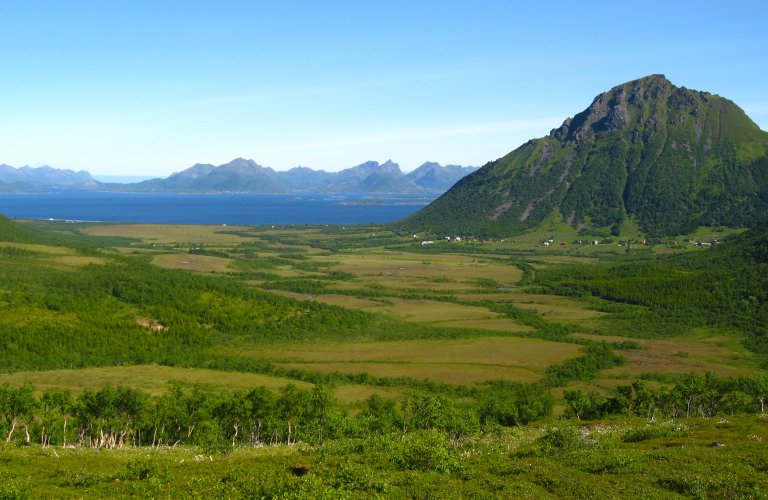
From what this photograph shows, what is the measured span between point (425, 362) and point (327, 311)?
150 feet

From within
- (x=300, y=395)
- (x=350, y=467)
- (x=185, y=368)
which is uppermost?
(x=350, y=467)

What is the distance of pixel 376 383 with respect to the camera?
4040 inches

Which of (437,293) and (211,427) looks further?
(437,293)

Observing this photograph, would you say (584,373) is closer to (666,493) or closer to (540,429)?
(540,429)

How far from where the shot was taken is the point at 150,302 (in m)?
147

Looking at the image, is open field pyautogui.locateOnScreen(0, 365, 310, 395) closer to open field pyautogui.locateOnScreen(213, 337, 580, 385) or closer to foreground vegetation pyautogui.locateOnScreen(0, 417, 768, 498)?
open field pyautogui.locateOnScreen(213, 337, 580, 385)

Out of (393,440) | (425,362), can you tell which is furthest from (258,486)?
(425,362)

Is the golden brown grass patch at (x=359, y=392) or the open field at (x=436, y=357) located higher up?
the open field at (x=436, y=357)

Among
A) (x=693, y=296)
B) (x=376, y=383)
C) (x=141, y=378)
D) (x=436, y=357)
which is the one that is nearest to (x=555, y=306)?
(x=693, y=296)

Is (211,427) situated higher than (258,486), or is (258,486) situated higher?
(258,486)

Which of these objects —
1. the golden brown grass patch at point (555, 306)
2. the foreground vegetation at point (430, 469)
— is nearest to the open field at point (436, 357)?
the golden brown grass patch at point (555, 306)

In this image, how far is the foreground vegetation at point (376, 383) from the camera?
40125 millimetres

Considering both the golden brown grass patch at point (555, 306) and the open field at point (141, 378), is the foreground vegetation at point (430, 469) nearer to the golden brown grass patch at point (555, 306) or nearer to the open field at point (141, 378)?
the open field at point (141, 378)

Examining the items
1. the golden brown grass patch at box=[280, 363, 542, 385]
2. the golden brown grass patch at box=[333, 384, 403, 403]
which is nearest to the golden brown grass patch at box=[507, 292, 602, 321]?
the golden brown grass patch at box=[280, 363, 542, 385]
